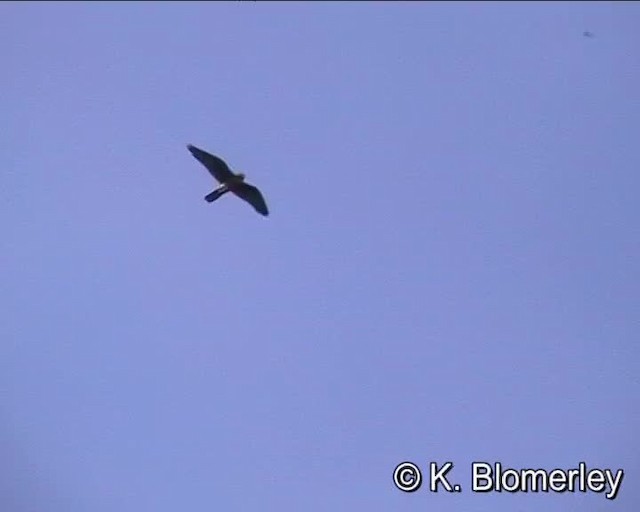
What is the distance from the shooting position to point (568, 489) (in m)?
8.45

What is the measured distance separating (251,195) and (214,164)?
1.48 feet

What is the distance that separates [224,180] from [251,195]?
11.7 inches

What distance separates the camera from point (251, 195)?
7.59 m

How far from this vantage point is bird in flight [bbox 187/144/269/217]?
7.38 metres

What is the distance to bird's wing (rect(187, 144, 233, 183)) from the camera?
7367 millimetres

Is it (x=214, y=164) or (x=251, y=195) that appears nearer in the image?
(x=214, y=164)

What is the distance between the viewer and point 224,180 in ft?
24.4

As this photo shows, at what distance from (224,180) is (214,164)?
0.55 feet

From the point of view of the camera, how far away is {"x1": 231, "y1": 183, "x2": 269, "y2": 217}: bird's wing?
7.50 meters

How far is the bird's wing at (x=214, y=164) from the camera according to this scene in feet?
24.2

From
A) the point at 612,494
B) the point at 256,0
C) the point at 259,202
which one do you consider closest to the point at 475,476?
the point at 612,494

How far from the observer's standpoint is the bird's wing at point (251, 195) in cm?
750

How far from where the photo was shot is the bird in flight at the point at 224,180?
7.38m

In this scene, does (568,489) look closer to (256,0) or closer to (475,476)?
(475,476)
